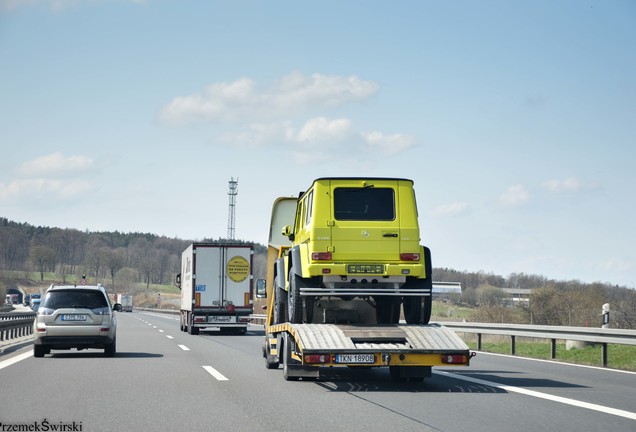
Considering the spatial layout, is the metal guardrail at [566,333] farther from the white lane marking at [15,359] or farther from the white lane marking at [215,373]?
the white lane marking at [15,359]

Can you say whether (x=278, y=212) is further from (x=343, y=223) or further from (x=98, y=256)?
(x=98, y=256)

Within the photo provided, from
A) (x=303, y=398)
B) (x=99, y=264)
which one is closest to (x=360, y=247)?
(x=303, y=398)

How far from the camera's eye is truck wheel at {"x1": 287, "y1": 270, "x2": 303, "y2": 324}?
12.4 m

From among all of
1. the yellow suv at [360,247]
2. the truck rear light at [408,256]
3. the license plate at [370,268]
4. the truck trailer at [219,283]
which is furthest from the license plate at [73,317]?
the truck trailer at [219,283]

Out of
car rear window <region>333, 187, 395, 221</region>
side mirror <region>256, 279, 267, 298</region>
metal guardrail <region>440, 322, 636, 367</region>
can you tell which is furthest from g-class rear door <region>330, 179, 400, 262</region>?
metal guardrail <region>440, 322, 636, 367</region>

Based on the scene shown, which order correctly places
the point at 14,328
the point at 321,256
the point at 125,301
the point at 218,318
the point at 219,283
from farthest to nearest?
the point at 125,301 < the point at 218,318 < the point at 219,283 < the point at 14,328 < the point at 321,256

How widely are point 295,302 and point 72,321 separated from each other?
22.2 feet

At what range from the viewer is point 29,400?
9.58 meters

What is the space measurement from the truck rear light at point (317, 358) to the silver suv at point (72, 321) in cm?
781

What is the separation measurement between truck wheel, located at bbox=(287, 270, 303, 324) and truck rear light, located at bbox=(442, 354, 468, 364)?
2.48 metres

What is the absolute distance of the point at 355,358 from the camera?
10789 mm

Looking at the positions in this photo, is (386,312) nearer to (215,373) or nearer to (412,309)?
(412,309)

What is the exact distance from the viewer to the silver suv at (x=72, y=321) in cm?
1694

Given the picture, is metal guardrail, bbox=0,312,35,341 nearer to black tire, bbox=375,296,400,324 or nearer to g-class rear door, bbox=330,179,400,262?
black tire, bbox=375,296,400,324
